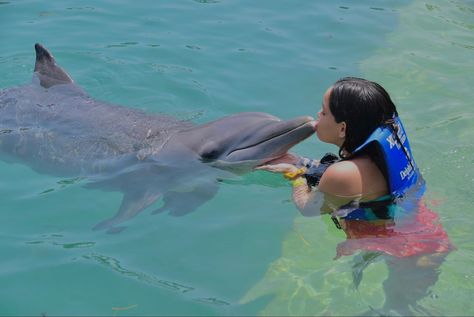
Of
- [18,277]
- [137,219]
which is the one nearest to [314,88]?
[137,219]

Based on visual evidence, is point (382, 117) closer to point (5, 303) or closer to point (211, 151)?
point (211, 151)

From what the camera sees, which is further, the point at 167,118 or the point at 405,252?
the point at 167,118

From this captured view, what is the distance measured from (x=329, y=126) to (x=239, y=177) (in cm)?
153

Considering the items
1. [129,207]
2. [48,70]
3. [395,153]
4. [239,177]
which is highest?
[395,153]

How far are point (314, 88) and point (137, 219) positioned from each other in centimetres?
418

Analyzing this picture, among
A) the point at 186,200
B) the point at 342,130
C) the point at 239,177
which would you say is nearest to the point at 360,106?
the point at 342,130

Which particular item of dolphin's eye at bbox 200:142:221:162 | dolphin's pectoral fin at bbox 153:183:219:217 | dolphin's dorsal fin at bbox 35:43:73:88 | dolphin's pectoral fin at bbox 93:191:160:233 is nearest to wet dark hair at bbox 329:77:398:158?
dolphin's eye at bbox 200:142:221:162

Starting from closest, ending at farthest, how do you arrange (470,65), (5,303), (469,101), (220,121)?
1. (5,303)
2. (220,121)
3. (469,101)
4. (470,65)

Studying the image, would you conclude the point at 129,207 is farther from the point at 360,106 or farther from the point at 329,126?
the point at 360,106

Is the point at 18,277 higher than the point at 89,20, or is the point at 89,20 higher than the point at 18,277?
the point at 89,20

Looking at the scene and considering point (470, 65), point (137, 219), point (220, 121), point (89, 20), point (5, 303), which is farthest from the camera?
point (89, 20)

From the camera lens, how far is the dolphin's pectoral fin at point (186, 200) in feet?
22.4

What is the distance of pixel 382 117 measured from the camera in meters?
5.72

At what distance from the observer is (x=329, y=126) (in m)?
5.86
